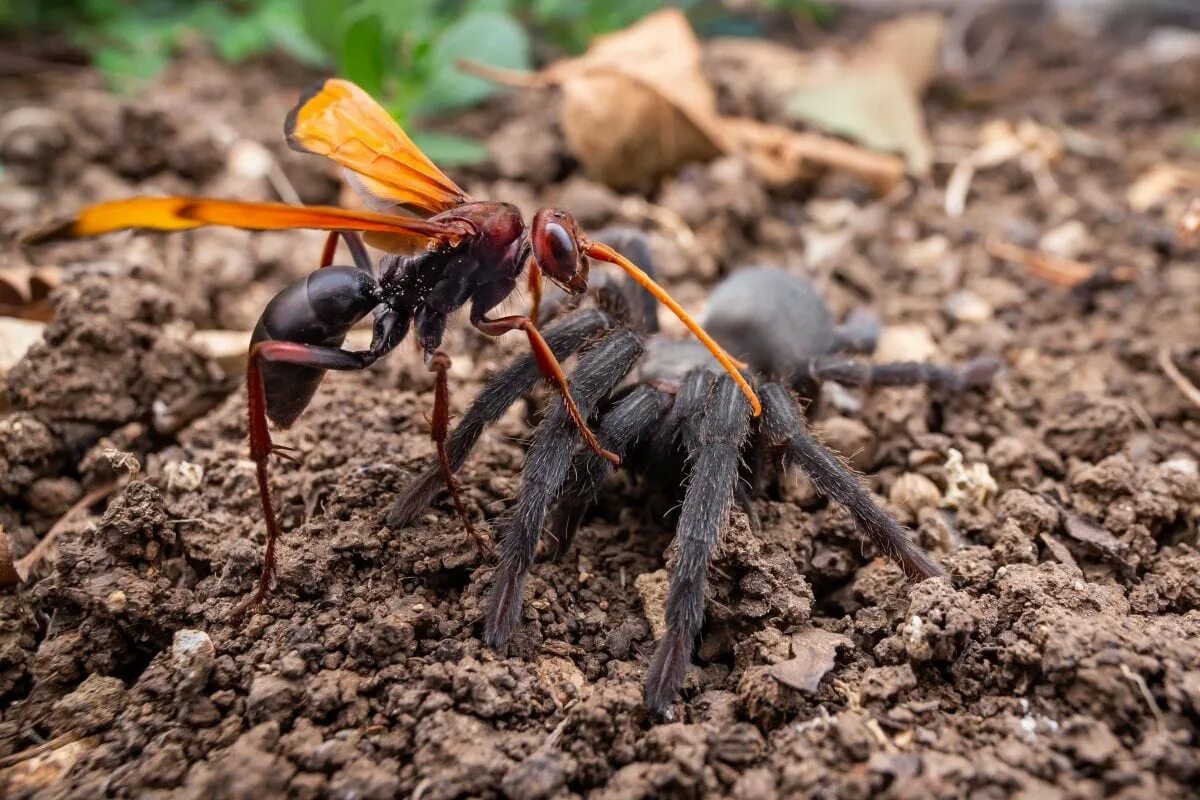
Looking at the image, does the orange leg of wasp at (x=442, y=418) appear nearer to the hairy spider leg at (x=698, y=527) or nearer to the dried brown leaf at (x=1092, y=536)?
the hairy spider leg at (x=698, y=527)

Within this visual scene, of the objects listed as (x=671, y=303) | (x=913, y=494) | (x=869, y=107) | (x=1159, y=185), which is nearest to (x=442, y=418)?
(x=671, y=303)

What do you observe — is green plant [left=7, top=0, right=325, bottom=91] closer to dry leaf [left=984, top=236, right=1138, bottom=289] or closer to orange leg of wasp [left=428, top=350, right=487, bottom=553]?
orange leg of wasp [left=428, top=350, right=487, bottom=553]

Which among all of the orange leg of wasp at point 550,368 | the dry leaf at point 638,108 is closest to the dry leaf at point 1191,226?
the dry leaf at point 638,108

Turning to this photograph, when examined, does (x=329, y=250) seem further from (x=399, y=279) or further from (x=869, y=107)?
(x=869, y=107)

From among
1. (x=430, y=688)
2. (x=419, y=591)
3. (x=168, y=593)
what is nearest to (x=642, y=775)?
(x=430, y=688)

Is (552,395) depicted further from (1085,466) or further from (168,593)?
(1085,466)
